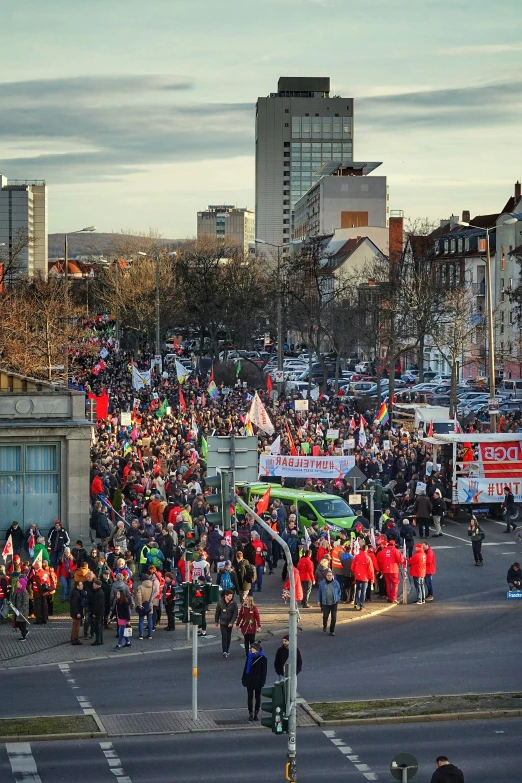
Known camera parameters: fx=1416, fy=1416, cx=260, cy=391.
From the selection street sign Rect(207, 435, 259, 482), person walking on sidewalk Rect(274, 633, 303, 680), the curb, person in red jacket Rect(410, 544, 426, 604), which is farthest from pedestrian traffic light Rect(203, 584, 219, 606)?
person in red jacket Rect(410, 544, 426, 604)

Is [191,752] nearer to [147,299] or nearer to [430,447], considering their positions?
[430,447]

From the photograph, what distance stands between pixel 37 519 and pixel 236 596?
287 inches

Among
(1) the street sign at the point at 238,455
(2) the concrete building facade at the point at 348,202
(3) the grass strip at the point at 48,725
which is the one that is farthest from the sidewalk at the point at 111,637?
(2) the concrete building facade at the point at 348,202

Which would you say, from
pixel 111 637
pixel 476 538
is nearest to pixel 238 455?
pixel 111 637

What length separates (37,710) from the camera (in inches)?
826

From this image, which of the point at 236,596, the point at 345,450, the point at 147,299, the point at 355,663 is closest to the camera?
the point at 355,663

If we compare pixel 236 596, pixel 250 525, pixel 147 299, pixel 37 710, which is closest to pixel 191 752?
pixel 37 710

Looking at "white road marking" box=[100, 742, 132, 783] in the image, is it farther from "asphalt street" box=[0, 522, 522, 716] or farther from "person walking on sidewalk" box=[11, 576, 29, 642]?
"person walking on sidewalk" box=[11, 576, 29, 642]

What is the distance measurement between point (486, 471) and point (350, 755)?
72.6 feet

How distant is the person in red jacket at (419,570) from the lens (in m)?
28.8

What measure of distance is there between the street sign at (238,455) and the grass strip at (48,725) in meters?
4.61

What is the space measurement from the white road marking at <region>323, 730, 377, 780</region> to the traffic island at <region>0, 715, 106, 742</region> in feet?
10.3

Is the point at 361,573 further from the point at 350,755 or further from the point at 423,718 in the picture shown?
the point at 350,755

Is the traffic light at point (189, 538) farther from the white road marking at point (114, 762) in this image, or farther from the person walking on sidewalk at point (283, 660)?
the white road marking at point (114, 762)
